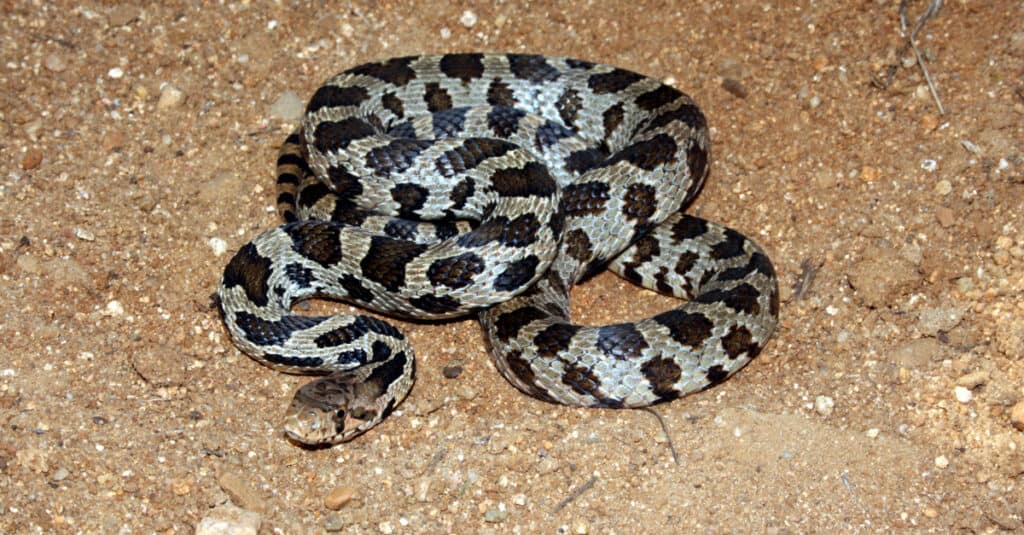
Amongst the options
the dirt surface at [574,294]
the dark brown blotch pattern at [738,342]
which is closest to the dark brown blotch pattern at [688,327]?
the dark brown blotch pattern at [738,342]

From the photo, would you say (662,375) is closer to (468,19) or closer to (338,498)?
(338,498)

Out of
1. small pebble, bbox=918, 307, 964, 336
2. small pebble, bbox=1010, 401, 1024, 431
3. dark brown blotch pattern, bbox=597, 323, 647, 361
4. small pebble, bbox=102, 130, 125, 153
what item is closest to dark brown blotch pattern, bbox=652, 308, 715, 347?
dark brown blotch pattern, bbox=597, 323, 647, 361

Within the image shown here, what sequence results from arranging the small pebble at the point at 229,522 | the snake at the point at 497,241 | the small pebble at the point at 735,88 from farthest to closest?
the small pebble at the point at 735,88, the snake at the point at 497,241, the small pebble at the point at 229,522

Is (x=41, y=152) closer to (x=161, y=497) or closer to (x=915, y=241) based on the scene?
(x=161, y=497)

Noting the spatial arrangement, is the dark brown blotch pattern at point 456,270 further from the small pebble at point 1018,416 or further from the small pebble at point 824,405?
the small pebble at point 1018,416

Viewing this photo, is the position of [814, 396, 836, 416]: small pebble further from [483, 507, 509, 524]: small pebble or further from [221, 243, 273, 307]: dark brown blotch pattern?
[221, 243, 273, 307]: dark brown blotch pattern

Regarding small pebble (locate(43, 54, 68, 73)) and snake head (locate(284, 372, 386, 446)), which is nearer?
snake head (locate(284, 372, 386, 446))
